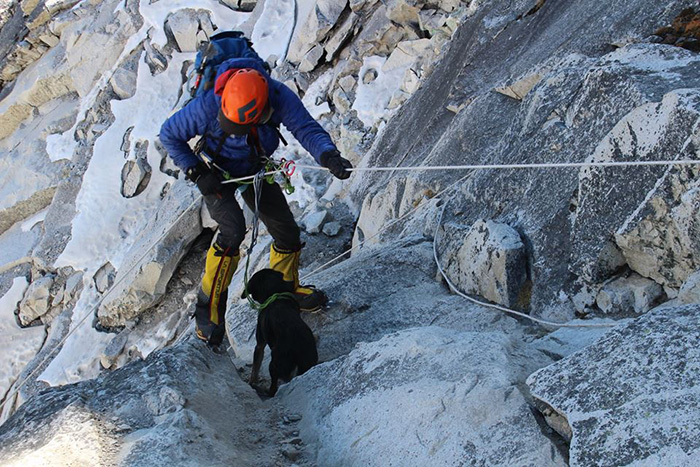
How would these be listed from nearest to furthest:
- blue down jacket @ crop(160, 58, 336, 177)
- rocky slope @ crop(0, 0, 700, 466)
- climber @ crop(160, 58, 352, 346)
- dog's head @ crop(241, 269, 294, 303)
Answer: rocky slope @ crop(0, 0, 700, 466)
climber @ crop(160, 58, 352, 346)
blue down jacket @ crop(160, 58, 336, 177)
dog's head @ crop(241, 269, 294, 303)

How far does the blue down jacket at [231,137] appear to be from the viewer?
18.9 feet

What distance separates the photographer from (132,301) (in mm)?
13062

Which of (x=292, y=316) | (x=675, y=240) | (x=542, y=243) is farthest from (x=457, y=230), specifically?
(x=675, y=240)

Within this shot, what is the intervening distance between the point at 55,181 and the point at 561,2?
1509 cm

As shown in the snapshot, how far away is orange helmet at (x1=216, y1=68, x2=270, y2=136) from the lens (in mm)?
5320

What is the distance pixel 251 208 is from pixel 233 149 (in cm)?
70

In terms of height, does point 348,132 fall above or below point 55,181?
below

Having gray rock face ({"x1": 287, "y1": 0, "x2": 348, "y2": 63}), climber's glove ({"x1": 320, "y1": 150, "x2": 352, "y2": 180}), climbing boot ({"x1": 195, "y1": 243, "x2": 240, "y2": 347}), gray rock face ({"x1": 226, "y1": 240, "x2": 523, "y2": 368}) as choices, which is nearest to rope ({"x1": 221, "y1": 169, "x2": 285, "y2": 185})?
climber's glove ({"x1": 320, "y1": 150, "x2": 352, "y2": 180})

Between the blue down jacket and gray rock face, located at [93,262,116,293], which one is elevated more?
the blue down jacket

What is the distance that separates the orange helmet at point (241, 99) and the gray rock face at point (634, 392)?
3397 millimetres

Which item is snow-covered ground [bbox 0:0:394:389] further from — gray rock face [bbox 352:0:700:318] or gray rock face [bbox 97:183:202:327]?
gray rock face [bbox 352:0:700:318]

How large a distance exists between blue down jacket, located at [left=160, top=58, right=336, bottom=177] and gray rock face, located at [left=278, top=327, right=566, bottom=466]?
248 centimetres

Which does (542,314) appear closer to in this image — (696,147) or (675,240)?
(675,240)

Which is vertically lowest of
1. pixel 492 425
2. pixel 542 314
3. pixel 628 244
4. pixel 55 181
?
pixel 542 314
